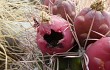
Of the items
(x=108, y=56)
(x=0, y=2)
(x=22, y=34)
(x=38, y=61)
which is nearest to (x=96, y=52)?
(x=108, y=56)

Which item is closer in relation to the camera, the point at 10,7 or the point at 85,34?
the point at 85,34

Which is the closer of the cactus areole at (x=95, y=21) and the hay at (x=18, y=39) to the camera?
the cactus areole at (x=95, y=21)

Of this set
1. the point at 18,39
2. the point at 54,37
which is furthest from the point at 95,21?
the point at 18,39

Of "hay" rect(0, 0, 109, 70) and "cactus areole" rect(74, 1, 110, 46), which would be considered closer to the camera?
"cactus areole" rect(74, 1, 110, 46)

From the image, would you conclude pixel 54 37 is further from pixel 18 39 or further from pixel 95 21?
pixel 18 39

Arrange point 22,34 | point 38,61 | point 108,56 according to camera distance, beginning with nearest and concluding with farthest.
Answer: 1. point 108,56
2. point 38,61
3. point 22,34

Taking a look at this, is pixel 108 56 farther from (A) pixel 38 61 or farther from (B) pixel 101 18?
(A) pixel 38 61
